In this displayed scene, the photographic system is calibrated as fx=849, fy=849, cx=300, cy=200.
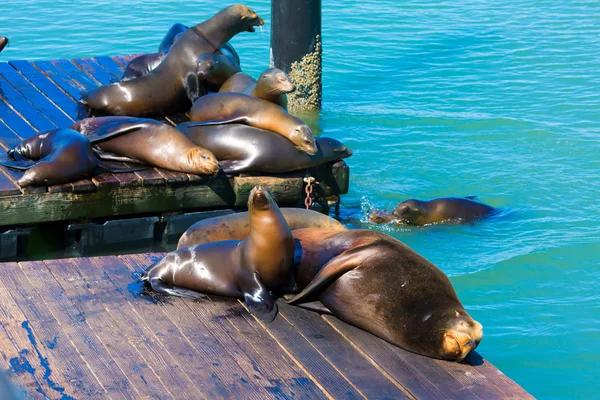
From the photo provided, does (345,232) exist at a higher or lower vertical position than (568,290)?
higher

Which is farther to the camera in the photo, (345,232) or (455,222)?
(455,222)

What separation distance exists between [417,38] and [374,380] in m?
10.8

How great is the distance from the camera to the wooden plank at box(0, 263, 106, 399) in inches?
139

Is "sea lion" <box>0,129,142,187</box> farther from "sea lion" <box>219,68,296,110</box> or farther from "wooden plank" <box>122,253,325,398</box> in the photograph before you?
"wooden plank" <box>122,253,325,398</box>

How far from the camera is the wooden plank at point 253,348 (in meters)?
3.61

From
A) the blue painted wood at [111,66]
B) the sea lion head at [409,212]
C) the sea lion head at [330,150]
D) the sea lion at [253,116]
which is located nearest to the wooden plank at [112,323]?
the sea lion at [253,116]

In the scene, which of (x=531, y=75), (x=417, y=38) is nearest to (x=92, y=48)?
(x=417, y=38)

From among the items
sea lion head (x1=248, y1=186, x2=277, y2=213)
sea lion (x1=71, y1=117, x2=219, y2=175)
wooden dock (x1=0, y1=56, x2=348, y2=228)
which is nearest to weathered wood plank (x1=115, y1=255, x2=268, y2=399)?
sea lion head (x1=248, y1=186, x2=277, y2=213)

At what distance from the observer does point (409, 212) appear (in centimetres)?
755

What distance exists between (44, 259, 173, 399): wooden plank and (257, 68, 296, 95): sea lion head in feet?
8.24

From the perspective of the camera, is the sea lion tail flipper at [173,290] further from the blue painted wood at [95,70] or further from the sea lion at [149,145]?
the blue painted wood at [95,70]

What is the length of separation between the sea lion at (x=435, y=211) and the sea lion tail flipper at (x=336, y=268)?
3400 millimetres

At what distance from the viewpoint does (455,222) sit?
7.64 m

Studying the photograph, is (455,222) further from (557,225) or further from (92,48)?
(92,48)
